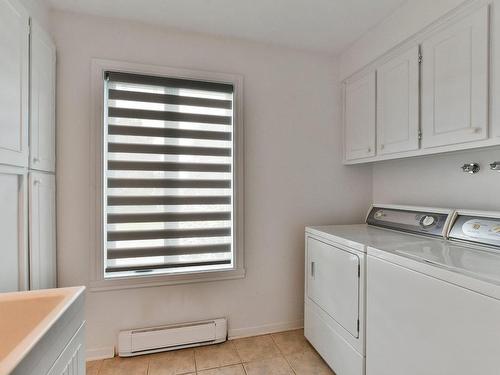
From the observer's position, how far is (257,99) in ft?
7.29

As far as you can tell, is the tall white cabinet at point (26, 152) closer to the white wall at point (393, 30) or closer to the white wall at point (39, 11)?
the white wall at point (39, 11)

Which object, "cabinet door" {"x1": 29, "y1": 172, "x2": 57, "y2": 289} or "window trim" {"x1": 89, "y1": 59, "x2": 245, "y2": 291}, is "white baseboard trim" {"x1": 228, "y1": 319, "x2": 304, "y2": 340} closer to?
"window trim" {"x1": 89, "y1": 59, "x2": 245, "y2": 291}

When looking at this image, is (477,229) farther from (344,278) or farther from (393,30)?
(393,30)

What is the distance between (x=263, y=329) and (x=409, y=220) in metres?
1.52

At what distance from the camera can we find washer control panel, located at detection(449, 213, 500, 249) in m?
1.28

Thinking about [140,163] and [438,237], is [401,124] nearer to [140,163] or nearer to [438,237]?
[438,237]

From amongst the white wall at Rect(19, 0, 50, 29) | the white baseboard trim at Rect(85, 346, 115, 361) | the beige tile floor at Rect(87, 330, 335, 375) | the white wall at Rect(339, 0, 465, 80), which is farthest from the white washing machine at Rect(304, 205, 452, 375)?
the white wall at Rect(19, 0, 50, 29)

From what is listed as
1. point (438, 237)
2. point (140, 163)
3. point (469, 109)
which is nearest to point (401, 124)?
point (469, 109)

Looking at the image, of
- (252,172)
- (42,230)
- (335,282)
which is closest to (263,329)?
(335,282)

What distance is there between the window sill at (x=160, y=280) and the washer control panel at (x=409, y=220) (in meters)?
1.25

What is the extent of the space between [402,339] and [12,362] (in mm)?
1457

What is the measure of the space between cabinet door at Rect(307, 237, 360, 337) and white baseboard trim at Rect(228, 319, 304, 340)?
1.43ft

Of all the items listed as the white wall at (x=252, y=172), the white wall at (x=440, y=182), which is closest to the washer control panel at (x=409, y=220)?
the white wall at (x=440, y=182)

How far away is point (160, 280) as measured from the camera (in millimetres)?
1974
